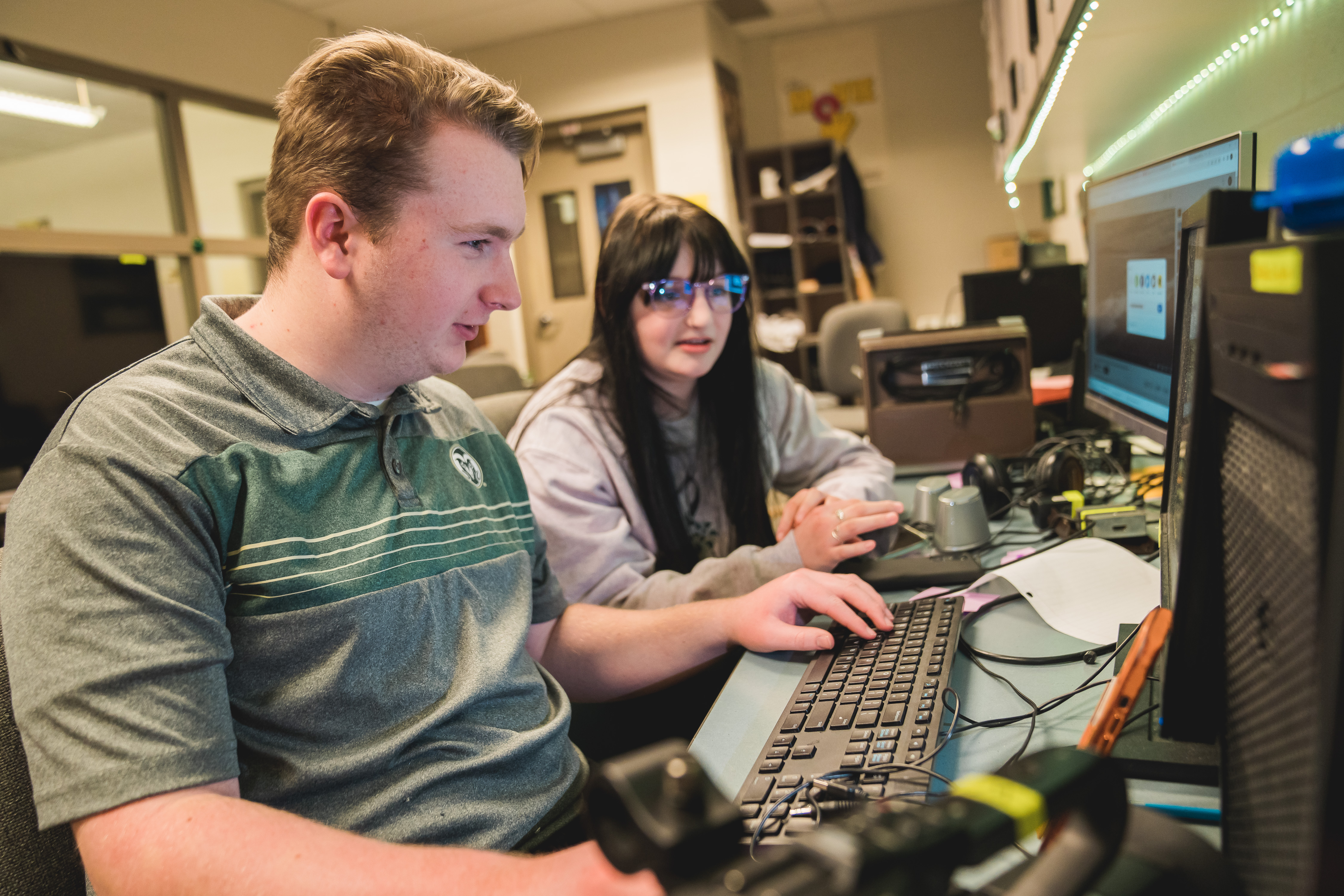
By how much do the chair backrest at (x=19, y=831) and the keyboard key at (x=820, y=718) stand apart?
0.60m

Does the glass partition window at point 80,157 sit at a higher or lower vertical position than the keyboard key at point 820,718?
higher

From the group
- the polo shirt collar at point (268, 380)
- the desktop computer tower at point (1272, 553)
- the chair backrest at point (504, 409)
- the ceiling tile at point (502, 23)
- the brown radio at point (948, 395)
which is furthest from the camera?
the ceiling tile at point (502, 23)

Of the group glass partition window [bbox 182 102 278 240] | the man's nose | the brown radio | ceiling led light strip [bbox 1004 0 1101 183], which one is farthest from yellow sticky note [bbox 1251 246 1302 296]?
glass partition window [bbox 182 102 278 240]

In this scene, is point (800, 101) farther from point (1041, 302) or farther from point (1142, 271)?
point (1142, 271)

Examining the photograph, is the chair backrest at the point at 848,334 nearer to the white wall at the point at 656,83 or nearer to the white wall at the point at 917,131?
the white wall at the point at 656,83

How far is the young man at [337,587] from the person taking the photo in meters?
0.61

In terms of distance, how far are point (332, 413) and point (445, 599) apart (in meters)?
0.22

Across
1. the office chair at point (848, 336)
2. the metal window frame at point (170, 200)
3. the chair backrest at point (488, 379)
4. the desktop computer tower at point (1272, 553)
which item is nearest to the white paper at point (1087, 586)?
the desktop computer tower at point (1272, 553)

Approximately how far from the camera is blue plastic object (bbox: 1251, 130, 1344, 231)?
1.08 feet

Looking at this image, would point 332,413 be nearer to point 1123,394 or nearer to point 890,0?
point 1123,394

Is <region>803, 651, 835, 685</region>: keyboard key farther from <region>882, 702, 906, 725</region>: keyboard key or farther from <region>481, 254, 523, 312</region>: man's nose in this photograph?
<region>481, 254, 523, 312</region>: man's nose

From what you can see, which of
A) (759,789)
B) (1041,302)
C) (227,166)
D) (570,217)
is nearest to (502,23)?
(570,217)

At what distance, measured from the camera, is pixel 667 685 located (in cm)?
125

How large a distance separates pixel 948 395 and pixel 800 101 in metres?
4.73
